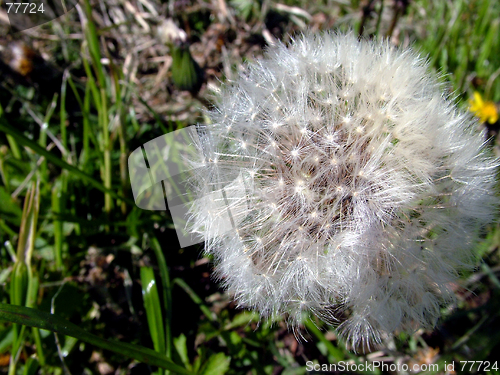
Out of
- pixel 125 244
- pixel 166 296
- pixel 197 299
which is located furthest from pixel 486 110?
pixel 125 244

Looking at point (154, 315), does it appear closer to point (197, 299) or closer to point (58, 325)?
point (197, 299)

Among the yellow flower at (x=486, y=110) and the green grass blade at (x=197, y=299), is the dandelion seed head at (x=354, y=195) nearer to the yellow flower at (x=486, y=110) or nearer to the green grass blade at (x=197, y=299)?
the green grass blade at (x=197, y=299)

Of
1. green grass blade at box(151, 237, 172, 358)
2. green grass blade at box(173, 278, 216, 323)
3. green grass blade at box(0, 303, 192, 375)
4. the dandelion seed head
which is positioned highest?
the dandelion seed head

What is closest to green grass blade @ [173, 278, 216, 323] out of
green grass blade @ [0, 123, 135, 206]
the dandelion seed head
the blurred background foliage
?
the blurred background foliage

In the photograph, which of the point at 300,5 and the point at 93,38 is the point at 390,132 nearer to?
the point at 93,38

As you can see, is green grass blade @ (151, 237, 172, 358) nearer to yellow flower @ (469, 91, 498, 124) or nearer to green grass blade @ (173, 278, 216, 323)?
green grass blade @ (173, 278, 216, 323)

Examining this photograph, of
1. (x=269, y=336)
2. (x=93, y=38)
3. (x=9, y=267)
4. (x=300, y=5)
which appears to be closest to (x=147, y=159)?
(x=93, y=38)

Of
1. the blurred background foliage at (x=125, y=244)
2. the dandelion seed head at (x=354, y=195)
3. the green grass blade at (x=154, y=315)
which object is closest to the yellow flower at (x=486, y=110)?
the blurred background foliage at (x=125, y=244)

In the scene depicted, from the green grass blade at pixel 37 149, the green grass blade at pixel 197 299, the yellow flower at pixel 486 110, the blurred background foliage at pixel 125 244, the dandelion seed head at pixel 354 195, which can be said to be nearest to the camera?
the dandelion seed head at pixel 354 195
